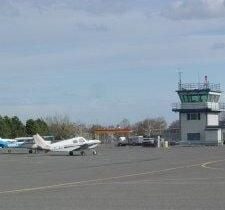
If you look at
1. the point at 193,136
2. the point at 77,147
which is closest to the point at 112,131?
the point at 193,136

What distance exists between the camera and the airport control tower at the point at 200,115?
376 ft

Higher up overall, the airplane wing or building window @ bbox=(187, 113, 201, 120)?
building window @ bbox=(187, 113, 201, 120)

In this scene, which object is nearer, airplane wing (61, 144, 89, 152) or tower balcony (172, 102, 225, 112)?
airplane wing (61, 144, 89, 152)

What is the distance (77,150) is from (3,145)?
40.0 meters

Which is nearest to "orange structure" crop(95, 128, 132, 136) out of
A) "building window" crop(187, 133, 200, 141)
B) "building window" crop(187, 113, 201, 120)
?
"building window" crop(187, 133, 200, 141)

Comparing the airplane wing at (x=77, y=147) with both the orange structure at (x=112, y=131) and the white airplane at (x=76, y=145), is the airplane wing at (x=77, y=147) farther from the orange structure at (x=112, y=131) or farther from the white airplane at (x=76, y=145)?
the orange structure at (x=112, y=131)

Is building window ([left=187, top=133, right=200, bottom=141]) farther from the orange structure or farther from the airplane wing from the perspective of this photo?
the orange structure

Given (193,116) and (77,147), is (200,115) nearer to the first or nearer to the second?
(193,116)

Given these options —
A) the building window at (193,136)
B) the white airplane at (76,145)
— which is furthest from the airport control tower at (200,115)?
the white airplane at (76,145)

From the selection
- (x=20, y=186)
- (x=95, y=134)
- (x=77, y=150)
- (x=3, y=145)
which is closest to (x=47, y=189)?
(x=20, y=186)

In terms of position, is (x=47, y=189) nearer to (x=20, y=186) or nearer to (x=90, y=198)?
(x=20, y=186)

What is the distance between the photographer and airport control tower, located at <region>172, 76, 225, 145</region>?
115 metres

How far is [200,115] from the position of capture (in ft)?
380

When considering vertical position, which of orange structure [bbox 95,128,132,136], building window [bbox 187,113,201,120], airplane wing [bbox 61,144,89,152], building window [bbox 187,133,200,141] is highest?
building window [bbox 187,113,201,120]
